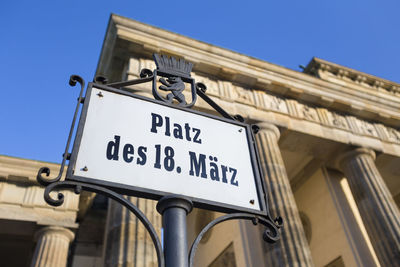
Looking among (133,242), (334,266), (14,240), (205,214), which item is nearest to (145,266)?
(133,242)

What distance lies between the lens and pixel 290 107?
1226 centimetres

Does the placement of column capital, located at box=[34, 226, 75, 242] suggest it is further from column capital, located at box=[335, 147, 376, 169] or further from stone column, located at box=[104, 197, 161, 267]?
column capital, located at box=[335, 147, 376, 169]

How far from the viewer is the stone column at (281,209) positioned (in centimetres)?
793

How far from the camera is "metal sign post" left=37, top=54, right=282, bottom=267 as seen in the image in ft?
4.98

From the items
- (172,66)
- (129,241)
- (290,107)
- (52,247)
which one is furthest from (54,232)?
(172,66)

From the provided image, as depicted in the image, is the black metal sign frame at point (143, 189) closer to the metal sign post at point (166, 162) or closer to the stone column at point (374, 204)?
the metal sign post at point (166, 162)

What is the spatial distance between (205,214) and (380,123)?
25.4 feet

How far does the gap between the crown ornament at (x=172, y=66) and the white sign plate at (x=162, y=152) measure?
0.32m

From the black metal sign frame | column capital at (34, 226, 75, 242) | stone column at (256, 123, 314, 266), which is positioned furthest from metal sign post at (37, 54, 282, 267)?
column capital at (34, 226, 75, 242)

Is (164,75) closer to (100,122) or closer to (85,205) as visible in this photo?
(100,122)

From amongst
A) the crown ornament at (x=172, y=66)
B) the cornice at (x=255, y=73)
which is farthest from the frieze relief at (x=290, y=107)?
the crown ornament at (x=172, y=66)

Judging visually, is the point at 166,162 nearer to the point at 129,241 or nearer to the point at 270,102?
the point at 129,241

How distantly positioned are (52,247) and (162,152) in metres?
10.8

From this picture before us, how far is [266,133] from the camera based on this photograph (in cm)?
1069
